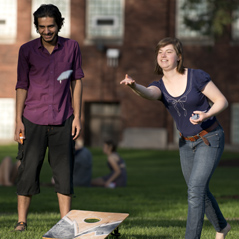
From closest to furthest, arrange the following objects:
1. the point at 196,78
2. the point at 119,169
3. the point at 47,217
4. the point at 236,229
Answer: the point at 196,78
the point at 236,229
the point at 47,217
the point at 119,169

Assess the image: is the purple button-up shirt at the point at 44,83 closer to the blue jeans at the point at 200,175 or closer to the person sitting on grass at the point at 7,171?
the blue jeans at the point at 200,175

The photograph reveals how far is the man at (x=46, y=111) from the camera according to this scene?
604 cm

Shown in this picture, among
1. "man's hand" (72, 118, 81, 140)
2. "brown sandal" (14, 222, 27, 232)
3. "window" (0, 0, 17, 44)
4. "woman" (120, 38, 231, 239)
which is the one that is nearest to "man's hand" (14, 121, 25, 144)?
"man's hand" (72, 118, 81, 140)

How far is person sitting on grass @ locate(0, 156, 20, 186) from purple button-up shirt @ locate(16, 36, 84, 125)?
7663mm

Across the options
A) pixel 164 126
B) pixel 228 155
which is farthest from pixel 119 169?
pixel 164 126

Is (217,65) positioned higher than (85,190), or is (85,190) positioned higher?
(217,65)

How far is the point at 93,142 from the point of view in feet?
98.9

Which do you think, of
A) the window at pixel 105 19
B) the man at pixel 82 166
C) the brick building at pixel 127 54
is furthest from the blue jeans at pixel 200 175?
the window at pixel 105 19

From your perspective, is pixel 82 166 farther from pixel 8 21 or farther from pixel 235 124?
pixel 8 21

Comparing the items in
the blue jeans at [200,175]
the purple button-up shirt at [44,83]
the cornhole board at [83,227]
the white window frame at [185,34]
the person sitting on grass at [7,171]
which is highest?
the white window frame at [185,34]

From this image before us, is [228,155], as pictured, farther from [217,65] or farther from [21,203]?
[21,203]

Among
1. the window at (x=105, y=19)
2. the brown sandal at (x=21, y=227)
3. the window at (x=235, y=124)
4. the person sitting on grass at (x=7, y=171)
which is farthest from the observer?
the window at (x=105, y=19)

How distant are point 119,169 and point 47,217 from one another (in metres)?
5.79

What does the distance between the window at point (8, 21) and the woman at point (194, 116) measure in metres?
24.7
